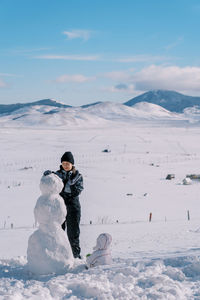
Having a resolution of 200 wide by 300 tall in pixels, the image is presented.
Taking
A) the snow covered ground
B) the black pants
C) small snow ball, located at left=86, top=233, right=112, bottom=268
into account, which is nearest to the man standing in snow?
the black pants

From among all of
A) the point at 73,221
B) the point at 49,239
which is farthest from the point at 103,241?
the point at 49,239

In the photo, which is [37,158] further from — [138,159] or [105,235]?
[105,235]

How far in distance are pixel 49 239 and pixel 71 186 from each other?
3.68 ft

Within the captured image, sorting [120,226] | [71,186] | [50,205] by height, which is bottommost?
[120,226]

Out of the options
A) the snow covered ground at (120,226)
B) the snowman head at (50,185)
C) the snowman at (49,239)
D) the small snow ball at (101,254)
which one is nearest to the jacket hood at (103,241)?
the small snow ball at (101,254)

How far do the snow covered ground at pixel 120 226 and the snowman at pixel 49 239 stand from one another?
0.54ft

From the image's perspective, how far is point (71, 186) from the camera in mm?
6176

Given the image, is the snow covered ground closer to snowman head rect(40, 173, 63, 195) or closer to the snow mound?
the snow mound

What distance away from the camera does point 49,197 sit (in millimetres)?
5406

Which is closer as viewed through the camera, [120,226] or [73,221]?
[73,221]

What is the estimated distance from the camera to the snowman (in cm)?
525

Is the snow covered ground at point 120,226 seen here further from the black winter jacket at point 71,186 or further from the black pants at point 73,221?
the black winter jacket at point 71,186

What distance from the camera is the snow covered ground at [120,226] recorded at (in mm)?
4672

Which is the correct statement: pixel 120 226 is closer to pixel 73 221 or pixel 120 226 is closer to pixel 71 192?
pixel 73 221
